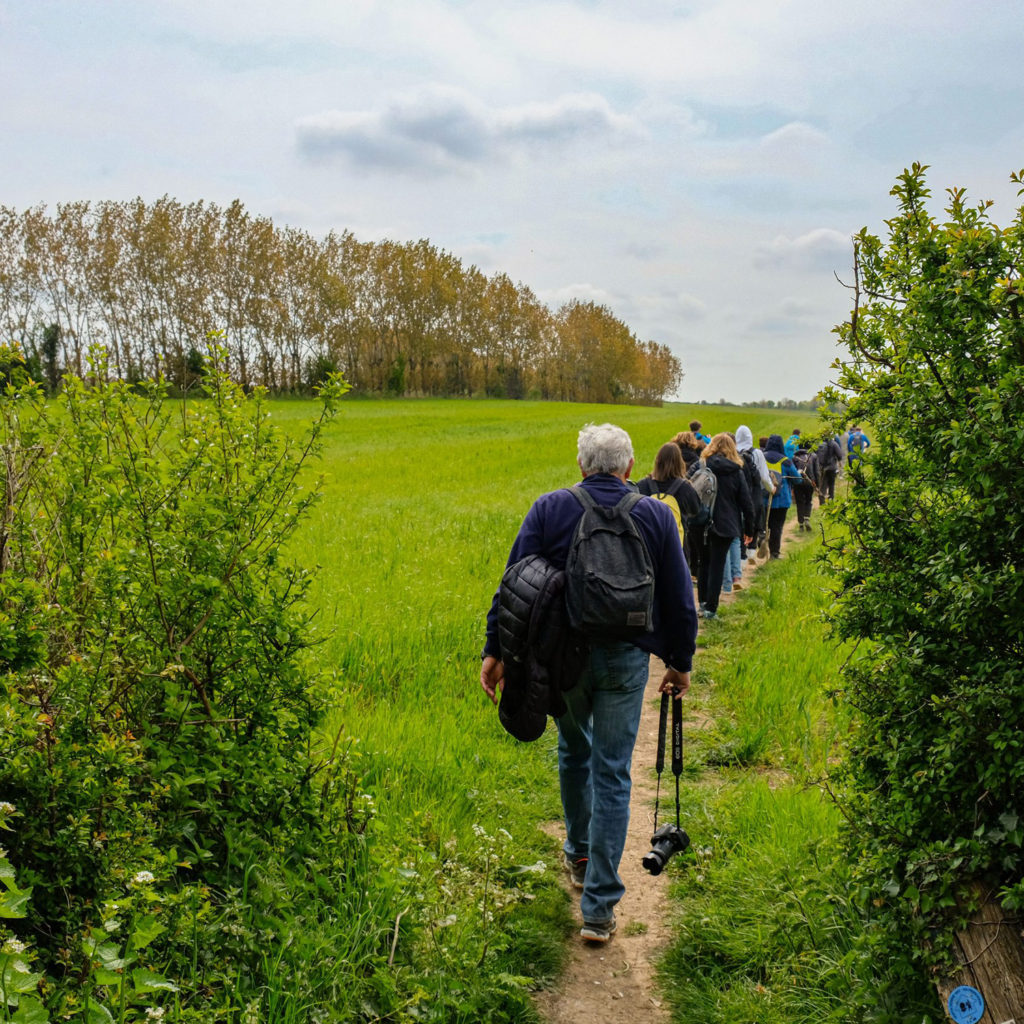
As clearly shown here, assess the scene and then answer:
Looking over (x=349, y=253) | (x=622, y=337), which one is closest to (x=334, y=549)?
(x=349, y=253)

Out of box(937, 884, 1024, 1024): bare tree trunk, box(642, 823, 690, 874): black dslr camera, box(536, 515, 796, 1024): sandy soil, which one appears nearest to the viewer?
box(937, 884, 1024, 1024): bare tree trunk

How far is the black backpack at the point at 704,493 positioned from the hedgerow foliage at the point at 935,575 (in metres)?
6.07

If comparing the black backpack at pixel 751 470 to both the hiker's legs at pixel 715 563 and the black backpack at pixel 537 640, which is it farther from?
the black backpack at pixel 537 640

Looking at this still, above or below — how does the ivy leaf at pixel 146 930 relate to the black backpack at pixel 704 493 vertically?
below

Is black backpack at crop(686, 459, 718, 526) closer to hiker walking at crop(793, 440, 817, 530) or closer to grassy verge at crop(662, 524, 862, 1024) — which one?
grassy verge at crop(662, 524, 862, 1024)

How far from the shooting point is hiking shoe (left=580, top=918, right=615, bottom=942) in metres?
4.08

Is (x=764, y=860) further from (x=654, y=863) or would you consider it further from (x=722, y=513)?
(x=722, y=513)

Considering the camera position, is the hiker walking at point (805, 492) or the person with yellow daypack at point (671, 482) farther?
the hiker walking at point (805, 492)

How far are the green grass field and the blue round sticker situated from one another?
0.79m

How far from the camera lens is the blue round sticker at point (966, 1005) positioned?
2.63m

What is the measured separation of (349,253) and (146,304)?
18.5m

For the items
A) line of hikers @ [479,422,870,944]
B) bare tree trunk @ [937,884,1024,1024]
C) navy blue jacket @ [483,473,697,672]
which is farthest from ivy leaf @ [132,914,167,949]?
bare tree trunk @ [937,884,1024,1024]

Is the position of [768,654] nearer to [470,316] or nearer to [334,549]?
[334,549]

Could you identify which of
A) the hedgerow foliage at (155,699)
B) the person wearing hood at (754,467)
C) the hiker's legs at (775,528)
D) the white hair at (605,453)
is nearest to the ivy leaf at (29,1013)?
the hedgerow foliage at (155,699)
